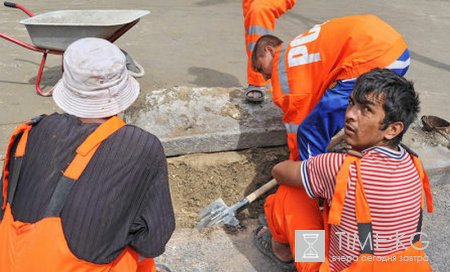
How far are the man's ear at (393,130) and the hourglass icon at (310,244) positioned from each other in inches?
26.4

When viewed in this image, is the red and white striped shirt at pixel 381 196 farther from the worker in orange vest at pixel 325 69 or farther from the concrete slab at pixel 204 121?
the concrete slab at pixel 204 121

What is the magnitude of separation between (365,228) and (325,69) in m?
1.08

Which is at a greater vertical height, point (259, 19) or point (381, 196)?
point (381, 196)

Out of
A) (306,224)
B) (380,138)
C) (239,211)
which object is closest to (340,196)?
(380,138)

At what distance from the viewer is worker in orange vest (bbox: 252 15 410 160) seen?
2.61 meters

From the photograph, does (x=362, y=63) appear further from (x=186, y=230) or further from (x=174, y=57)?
(x=174, y=57)

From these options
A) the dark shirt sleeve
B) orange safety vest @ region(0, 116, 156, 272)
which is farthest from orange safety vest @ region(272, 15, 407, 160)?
orange safety vest @ region(0, 116, 156, 272)

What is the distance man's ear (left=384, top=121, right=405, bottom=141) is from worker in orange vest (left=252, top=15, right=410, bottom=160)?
63 centimetres

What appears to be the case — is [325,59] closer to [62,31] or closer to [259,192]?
[259,192]

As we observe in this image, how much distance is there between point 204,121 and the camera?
3.49 meters

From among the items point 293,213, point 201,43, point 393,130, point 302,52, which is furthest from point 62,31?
point 393,130

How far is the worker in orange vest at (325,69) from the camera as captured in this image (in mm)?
2613

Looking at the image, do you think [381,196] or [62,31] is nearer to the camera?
[381,196]

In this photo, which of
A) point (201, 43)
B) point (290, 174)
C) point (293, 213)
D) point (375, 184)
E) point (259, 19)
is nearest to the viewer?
point (375, 184)
